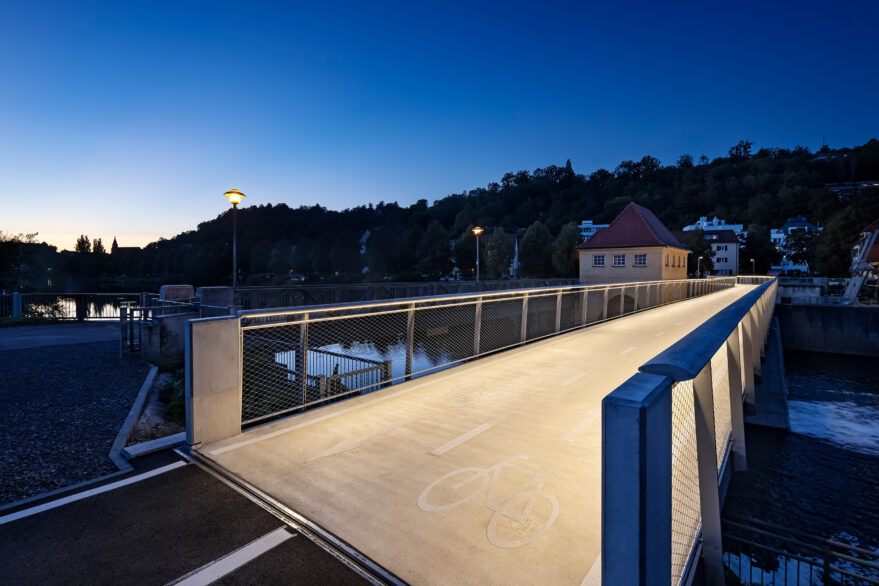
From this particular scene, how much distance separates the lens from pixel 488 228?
116438 mm

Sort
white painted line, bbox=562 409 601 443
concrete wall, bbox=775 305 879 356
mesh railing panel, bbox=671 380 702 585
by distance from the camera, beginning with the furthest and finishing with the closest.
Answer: concrete wall, bbox=775 305 879 356, white painted line, bbox=562 409 601 443, mesh railing panel, bbox=671 380 702 585

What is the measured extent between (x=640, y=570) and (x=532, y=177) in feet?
585

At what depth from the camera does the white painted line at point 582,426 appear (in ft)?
15.6

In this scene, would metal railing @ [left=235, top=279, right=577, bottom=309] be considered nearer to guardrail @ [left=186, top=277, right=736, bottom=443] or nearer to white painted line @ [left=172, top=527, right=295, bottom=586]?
guardrail @ [left=186, top=277, right=736, bottom=443]

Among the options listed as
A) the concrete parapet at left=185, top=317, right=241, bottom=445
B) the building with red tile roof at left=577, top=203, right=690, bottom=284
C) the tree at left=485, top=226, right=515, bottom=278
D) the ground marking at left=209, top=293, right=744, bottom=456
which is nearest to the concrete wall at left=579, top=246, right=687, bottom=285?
the building with red tile roof at left=577, top=203, right=690, bottom=284

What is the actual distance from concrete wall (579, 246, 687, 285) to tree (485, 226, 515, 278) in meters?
13.6

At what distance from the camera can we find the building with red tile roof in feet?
135

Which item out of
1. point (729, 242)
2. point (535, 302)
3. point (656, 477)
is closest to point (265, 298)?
point (535, 302)

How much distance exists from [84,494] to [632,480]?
4.23m

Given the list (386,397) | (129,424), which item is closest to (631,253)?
(386,397)

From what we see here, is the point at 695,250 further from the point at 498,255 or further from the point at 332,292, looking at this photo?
the point at 332,292

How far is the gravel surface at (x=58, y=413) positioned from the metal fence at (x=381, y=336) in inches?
69.2

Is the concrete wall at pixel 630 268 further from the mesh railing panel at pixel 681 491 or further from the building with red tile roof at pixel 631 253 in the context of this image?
the mesh railing panel at pixel 681 491

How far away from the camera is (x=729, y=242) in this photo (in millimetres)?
86125
